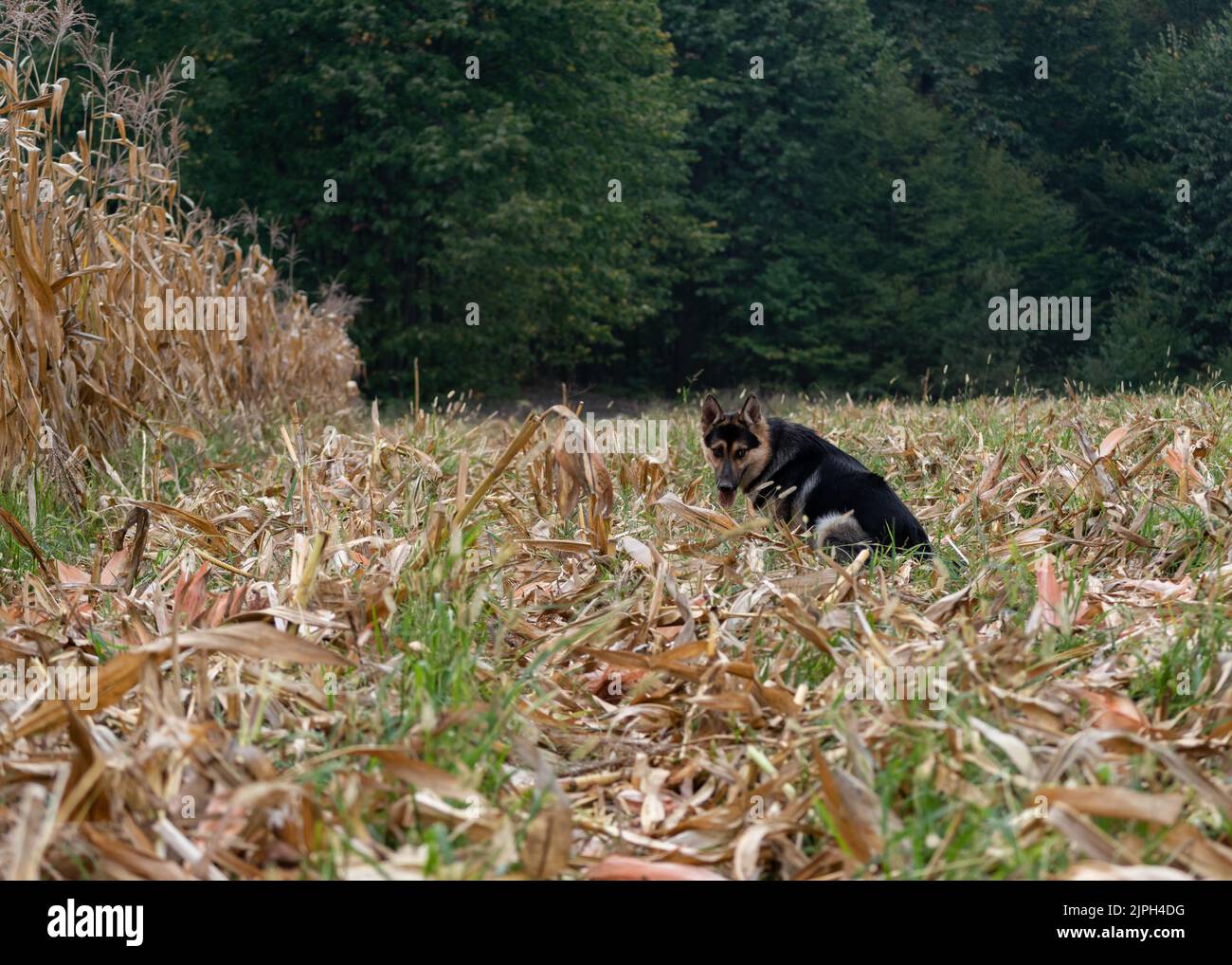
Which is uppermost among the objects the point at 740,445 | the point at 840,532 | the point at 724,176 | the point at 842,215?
the point at 724,176

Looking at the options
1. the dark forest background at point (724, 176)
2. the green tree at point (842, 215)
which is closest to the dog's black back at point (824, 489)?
the dark forest background at point (724, 176)

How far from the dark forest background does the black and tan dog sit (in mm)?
17081

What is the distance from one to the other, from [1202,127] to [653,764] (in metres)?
32.0

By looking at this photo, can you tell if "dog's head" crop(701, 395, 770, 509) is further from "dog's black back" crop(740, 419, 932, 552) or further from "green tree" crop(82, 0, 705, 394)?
"green tree" crop(82, 0, 705, 394)

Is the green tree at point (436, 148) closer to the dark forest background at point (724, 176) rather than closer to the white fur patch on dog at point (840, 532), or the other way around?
the dark forest background at point (724, 176)

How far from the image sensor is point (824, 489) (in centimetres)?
561

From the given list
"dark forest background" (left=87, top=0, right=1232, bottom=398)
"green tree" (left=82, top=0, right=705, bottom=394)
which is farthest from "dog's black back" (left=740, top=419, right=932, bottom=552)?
"green tree" (left=82, top=0, right=705, bottom=394)

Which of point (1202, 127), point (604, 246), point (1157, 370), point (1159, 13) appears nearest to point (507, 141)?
point (604, 246)

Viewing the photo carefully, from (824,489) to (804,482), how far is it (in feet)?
1.03

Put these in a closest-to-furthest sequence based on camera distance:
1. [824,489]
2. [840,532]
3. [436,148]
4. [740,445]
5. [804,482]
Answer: [840,532], [824,489], [804,482], [740,445], [436,148]

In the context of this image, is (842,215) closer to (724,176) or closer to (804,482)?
(724,176)

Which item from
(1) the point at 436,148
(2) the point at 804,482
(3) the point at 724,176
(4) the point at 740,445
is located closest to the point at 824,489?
(2) the point at 804,482

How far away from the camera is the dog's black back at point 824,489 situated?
4.94m

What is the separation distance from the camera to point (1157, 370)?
26172 millimetres
